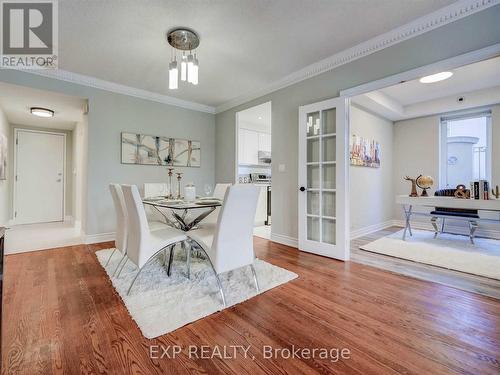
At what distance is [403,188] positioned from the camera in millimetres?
5184

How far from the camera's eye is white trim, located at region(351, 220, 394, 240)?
4.12 metres

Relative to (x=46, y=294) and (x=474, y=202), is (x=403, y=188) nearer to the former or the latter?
(x=474, y=202)

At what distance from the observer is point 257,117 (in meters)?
5.16

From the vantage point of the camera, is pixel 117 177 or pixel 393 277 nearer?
pixel 393 277

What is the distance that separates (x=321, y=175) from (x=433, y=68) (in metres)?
1.55

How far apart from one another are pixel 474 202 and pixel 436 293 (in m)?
1.93

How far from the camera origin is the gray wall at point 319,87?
2041 millimetres

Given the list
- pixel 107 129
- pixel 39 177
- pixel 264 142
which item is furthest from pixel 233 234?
pixel 39 177

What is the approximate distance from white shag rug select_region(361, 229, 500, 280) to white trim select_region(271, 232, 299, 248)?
98 centimetres

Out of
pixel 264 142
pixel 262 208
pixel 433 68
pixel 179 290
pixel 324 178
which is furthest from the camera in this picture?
pixel 264 142

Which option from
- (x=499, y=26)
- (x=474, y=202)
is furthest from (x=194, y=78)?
(x=474, y=202)

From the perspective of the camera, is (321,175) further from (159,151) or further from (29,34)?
(29,34)

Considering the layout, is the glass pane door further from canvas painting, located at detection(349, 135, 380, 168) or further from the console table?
the console table

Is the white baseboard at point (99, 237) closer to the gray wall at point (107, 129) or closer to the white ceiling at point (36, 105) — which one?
the gray wall at point (107, 129)
